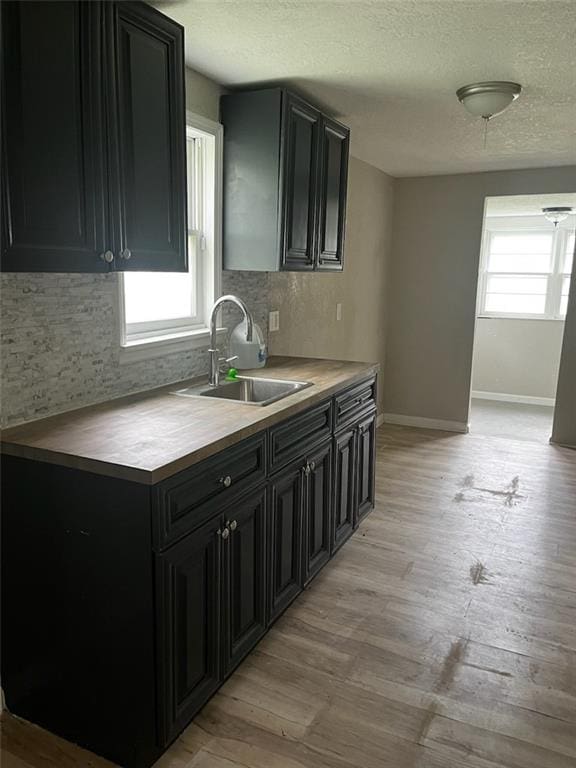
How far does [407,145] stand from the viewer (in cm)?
393

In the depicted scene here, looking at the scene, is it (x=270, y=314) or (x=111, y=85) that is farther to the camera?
(x=270, y=314)

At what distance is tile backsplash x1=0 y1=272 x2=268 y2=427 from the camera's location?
1777 millimetres

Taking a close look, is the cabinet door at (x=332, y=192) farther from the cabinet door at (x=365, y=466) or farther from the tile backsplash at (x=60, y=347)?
the tile backsplash at (x=60, y=347)

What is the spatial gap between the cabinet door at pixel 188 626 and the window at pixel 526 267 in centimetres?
578

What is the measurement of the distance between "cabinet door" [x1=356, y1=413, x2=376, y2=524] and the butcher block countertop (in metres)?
0.67

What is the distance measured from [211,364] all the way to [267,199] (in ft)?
2.69

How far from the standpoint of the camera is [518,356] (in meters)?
6.86

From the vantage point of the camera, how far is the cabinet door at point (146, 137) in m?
1.71

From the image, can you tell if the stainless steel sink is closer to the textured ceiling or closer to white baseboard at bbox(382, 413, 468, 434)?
the textured ceiling

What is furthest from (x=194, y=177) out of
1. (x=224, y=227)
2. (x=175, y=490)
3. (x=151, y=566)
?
(x=151, y=566)

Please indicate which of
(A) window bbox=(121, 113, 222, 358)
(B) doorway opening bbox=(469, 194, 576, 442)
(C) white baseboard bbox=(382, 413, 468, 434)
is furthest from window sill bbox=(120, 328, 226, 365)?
(B) doorway opening bbox=(469, 194, 576, 442)

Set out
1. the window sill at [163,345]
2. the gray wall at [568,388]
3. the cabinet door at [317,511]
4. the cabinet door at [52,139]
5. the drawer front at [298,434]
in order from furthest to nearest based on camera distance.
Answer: the gray wall at [568,388] → the cabinet door at [317,511] → the window sill at [163,345] → the drawer front at [298,434] → the cabinet door at [52,139]

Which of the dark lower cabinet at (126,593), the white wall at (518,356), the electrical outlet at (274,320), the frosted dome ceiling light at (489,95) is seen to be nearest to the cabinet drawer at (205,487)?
the dark lower cabinet at (126,593)

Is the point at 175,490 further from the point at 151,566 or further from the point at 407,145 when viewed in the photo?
the point at 407,145
